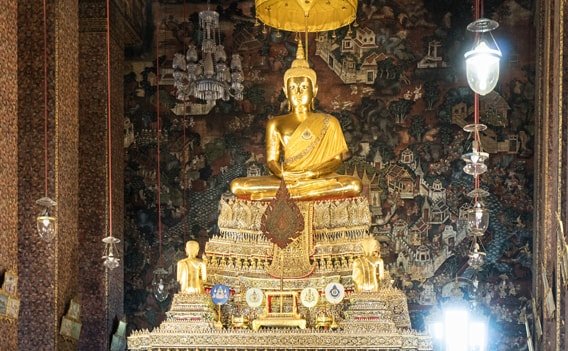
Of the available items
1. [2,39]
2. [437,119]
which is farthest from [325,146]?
[2,39]

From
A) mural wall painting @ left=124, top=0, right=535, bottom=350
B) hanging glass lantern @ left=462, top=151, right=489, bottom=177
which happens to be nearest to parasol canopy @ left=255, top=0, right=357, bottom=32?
mural wall painting @ left=124, top=0, right=535, bottom=350

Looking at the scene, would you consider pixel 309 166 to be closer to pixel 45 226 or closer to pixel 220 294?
pixel 220 294

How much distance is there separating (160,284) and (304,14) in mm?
3674

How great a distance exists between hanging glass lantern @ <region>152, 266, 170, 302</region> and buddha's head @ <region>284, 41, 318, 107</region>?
273 cm

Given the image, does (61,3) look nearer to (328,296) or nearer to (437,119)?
(328,296)

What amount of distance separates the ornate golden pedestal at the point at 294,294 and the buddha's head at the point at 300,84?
1440 mm

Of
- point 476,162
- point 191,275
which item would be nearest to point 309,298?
point 191,275

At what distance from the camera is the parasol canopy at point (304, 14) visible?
13094 mm

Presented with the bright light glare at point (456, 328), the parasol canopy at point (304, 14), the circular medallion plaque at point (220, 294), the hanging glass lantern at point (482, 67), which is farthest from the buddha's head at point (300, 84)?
the hanging glass lantern at point (482, 67)

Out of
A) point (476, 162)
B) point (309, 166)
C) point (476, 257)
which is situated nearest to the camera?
point (476, 162)

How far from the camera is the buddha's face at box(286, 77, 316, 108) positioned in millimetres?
12414

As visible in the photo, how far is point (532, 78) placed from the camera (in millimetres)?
13773

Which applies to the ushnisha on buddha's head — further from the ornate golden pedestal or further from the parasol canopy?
the ornate golden pedestal

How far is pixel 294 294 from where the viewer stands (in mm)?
10719
